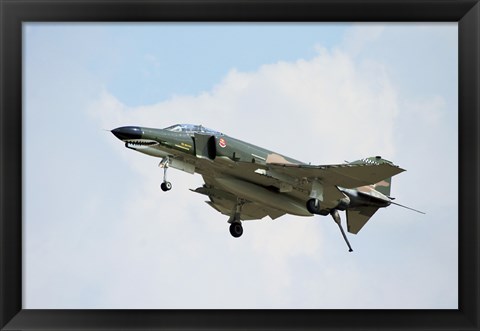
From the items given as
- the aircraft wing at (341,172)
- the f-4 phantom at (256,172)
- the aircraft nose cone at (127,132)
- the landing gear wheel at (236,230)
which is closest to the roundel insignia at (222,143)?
the f-4 phantom at (256,172)

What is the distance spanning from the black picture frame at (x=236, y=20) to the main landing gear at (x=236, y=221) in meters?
A: 16.1

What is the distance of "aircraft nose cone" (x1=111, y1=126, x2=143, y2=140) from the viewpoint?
2383 centimetres

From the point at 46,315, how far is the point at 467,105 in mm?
7520

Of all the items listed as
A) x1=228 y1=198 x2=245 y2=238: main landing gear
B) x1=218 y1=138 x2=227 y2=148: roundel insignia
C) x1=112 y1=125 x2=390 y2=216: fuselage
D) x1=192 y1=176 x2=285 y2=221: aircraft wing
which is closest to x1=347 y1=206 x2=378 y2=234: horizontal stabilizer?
x1=192 y1=176 x2=285 y2=221: aircraft wing

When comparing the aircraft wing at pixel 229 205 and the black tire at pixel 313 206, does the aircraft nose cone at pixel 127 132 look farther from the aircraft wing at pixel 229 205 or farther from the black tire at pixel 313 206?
the black tire at pixel 313 206

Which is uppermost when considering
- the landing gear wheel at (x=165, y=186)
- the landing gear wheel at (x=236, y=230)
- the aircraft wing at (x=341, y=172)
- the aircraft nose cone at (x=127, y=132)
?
the aircraft nose cone at (x=127, y=132)

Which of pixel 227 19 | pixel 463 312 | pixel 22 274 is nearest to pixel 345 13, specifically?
pixel 227 19

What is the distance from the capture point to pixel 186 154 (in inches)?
999

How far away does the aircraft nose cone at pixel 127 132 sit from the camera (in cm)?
2383

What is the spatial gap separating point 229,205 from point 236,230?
0.95 metres

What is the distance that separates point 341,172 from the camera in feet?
84.3

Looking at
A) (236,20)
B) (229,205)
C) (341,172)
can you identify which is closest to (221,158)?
(341,172)

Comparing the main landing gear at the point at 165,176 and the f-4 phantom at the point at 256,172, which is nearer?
the main landing gear at the point at 165,176

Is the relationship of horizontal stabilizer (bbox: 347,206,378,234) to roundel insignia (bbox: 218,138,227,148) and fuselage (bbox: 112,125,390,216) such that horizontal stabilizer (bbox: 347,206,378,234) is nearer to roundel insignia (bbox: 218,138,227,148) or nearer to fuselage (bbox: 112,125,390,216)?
fuselage (bbox: 112,125,390,216)
